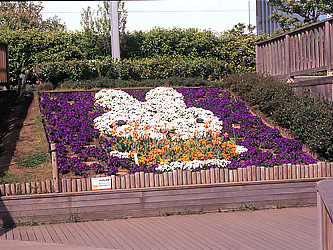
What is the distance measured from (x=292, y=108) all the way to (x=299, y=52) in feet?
8.97

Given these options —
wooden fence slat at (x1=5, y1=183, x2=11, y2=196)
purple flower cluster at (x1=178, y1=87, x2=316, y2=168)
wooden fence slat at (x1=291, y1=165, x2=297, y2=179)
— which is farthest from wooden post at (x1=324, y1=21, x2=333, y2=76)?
wooden fence slat at (x1=5, y1=183, x2=11, y2=196)

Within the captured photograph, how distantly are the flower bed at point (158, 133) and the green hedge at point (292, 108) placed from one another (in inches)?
14.6

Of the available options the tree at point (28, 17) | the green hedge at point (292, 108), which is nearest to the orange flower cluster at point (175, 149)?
the green hedge at point (292, 108)

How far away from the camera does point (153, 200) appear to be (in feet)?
26.3

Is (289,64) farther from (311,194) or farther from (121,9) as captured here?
(121,9)

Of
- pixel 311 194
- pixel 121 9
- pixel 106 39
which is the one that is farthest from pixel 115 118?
pixel 121 9

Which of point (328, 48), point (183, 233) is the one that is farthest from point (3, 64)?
point (328, 48)

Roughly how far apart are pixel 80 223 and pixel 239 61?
13244 millimetres

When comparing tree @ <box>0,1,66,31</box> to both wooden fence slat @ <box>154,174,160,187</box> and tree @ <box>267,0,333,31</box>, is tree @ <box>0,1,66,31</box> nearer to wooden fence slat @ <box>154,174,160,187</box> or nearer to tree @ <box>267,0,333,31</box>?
tree @ <box>267,0,333,31</box>

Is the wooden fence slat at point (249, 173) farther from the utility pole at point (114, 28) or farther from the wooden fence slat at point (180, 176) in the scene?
the utility pole at point (114, 28)

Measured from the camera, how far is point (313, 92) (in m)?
11.8

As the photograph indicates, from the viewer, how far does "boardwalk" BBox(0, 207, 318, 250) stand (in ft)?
20.2

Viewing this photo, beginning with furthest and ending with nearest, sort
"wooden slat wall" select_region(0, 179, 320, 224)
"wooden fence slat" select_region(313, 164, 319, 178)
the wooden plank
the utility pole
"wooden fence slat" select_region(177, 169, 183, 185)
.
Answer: the utility pole → "wooden fence slat" select_region(313, 164, 319, 178) → the wooden plank → "wooden fence slat" select_region(177, 169, 183, 185) → "wooden slat wall" select_region(0, 179, 320, 224)

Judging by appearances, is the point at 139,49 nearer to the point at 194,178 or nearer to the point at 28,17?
the point at 194,178
